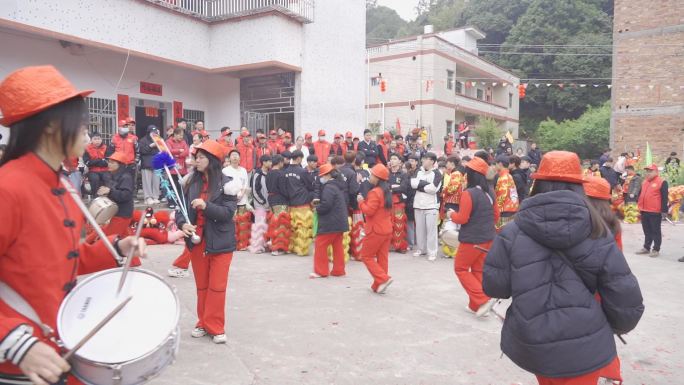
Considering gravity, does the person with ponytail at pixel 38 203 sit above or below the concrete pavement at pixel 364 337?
above

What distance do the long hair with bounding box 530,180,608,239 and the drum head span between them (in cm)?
205

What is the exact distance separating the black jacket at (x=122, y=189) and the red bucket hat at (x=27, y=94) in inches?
224

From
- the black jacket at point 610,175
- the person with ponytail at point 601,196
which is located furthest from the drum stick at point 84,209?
→ the black jacket at point 610,175

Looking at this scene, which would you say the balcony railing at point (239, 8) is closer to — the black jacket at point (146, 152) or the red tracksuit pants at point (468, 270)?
the black jacket at point (146, 152)

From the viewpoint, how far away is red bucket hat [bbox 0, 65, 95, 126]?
1913 mm

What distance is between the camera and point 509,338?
2672 millimetres

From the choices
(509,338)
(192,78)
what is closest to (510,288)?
(509,338)

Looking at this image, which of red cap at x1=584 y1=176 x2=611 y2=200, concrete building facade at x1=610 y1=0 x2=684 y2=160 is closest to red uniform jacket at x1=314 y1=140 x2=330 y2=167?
red cap at x1=584 y1=176 x2=611 y2=200

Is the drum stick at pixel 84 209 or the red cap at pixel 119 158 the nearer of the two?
the drum stick at pixel 84 209

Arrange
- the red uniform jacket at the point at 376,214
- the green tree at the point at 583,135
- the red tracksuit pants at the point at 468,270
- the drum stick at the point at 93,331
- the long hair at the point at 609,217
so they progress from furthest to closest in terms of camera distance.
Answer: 1. the green tree at the point at 583,135
2. the red uniform jacket at the point at 376,214
3. the red tracksuit pants at the point at 468,270
4. the long hair at the point at 609,217
5. the drum stick at the point at 93,331

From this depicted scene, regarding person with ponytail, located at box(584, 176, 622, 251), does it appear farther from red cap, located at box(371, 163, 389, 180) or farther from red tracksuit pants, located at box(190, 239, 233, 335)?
red tracksuit pants, located at box(190, 239, 233, 335)

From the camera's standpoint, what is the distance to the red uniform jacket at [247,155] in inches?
484

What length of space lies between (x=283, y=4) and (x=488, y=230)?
11204mm

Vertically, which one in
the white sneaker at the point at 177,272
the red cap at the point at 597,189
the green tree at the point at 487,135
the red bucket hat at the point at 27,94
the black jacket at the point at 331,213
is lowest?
the white sneaker at the point at 177,272
